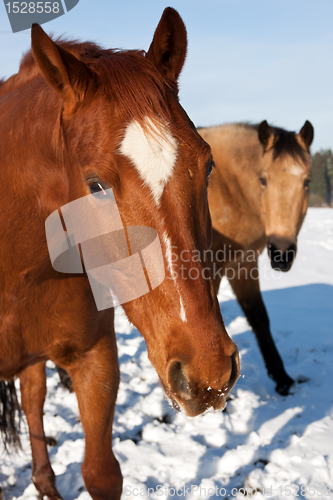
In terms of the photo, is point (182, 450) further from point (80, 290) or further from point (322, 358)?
point (322, 358)

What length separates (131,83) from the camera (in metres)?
1.20

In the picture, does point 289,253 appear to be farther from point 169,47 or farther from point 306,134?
point 169,47

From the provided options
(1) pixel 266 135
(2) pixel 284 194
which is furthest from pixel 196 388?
(1) pixel 266 135

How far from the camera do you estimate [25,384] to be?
2.54 m

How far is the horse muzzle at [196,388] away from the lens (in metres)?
1.05

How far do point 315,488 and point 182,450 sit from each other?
2.79 feet

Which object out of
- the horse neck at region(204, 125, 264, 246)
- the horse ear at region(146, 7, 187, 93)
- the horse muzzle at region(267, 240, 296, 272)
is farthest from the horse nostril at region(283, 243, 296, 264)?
the horse ear at region(146, 7, 187, 93)

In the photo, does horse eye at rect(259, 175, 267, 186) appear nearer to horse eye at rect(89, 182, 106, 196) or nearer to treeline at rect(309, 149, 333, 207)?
horse eye at rect(89, 182, 106, 196)

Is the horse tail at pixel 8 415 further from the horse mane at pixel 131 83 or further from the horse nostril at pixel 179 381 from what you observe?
the horse mane at pixel 131 83

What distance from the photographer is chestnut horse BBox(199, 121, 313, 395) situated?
3586 millimetres

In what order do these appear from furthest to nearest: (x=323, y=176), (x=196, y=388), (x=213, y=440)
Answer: (x=323, y=176) → (x=213, y=440) → (x=196, y=388)

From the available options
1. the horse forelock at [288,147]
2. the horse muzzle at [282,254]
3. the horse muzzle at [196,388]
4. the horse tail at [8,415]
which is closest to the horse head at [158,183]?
the horse muzzle at [196,388]

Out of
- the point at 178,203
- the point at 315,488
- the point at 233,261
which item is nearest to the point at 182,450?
the point at 315,488

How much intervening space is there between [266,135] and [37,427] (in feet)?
10.5
